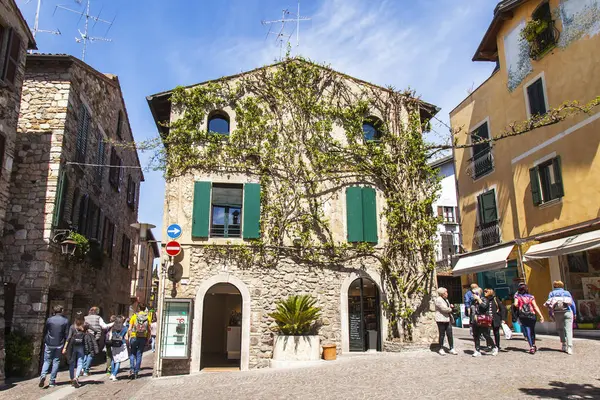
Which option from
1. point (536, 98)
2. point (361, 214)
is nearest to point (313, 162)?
point (361, 214)

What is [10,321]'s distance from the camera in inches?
491

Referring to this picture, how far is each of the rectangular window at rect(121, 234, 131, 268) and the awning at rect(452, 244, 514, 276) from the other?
15430 millimetres

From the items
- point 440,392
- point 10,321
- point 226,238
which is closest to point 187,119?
point 226,238

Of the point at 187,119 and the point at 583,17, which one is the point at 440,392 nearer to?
the point at 187,119

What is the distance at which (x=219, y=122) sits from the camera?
14.3m

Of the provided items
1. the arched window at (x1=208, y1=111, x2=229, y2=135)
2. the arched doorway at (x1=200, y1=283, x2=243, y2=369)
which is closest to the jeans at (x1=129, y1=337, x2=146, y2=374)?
the arched doorway at (x1=200, y1=283, x2=243, y2=369)

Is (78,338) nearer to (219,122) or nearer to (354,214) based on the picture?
(219,122)

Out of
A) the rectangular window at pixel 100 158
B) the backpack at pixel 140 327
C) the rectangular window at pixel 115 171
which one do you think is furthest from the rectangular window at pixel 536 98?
the rectangular window at pixel 115 171

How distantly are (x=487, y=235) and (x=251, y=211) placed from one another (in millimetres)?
10812

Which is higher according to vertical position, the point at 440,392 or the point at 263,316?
the point at 263,316

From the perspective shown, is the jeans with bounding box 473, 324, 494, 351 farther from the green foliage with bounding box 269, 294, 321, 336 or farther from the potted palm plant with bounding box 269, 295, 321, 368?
the green foliage with bounding box 269, 294, 321, 336

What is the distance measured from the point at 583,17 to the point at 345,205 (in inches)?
377

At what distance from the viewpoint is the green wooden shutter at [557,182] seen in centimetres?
1495

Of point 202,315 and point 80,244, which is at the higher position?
point 80,244
